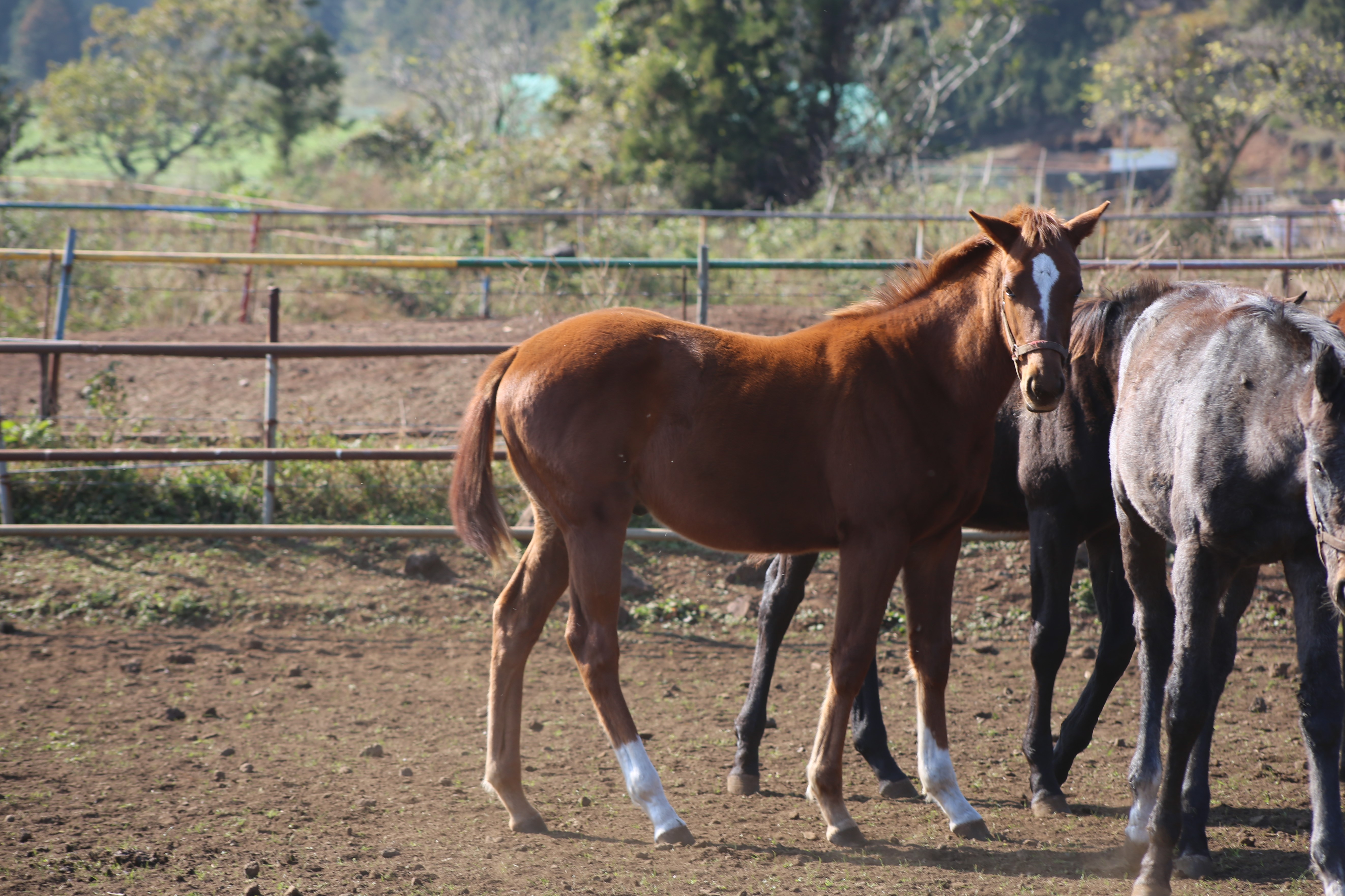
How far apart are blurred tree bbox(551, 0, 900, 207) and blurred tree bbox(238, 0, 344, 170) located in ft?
31.0

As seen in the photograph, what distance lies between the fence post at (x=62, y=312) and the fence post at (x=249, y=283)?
1980 millimetres

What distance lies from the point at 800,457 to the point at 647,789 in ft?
3.83

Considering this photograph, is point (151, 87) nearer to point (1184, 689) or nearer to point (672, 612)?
point (672, 612)

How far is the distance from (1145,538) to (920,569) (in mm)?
711

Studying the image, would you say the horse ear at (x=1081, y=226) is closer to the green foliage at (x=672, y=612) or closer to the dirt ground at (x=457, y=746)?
the dirt ground at (x=457, y=746)

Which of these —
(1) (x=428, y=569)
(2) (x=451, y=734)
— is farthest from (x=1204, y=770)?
(1) (x=428, y=569)

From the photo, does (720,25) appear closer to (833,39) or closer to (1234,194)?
(833,39)

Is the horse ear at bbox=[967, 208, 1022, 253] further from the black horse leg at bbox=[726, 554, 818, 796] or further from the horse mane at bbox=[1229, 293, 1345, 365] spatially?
the black horse leg at bbox=[726, 554, 818, 796]

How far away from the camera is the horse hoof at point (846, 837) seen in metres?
3.38

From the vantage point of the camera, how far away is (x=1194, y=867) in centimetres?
310

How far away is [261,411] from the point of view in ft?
28.1

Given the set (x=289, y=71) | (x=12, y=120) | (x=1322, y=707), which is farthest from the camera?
(x=289, y=71)

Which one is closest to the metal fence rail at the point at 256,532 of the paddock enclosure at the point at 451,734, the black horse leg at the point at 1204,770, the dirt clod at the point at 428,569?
the paddock enclosure at the point at 451,734

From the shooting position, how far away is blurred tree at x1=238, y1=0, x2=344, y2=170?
24984 mm
